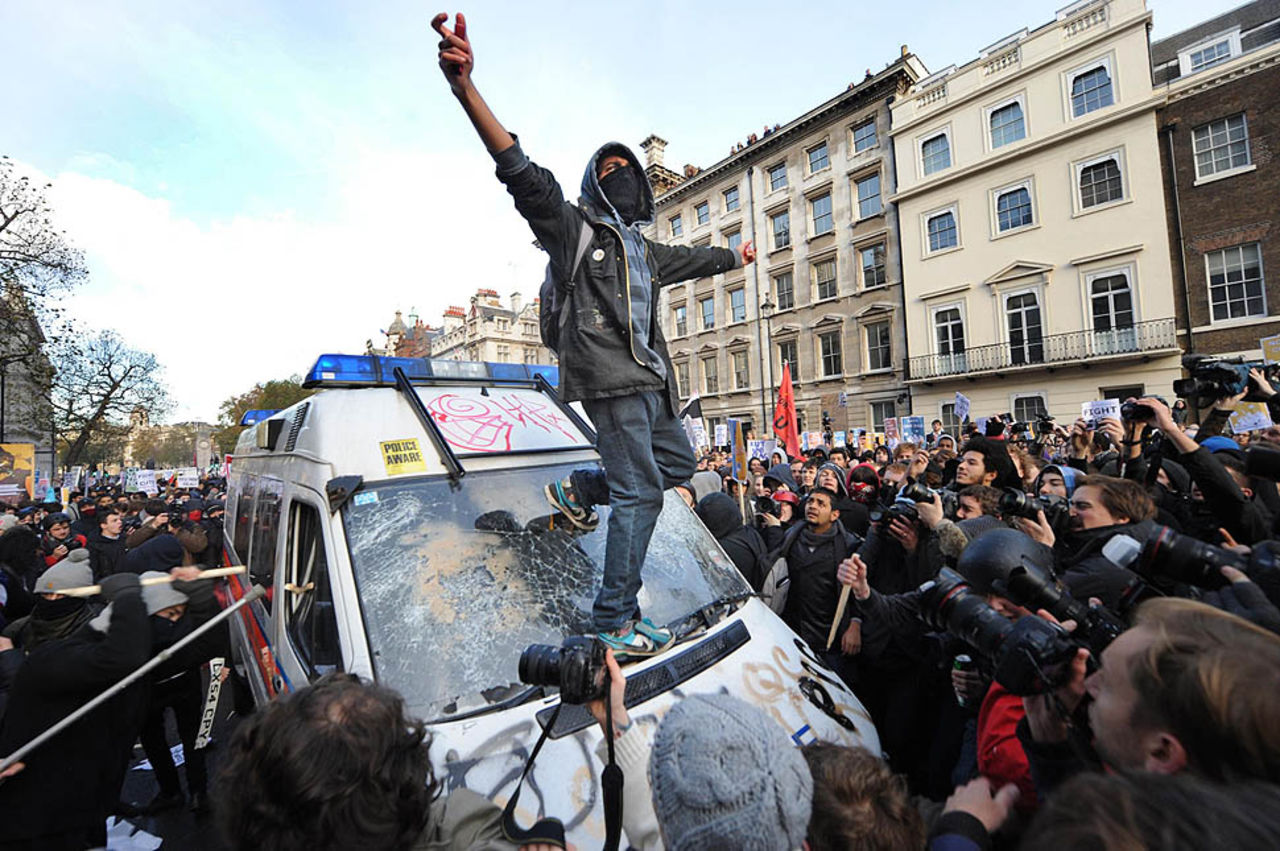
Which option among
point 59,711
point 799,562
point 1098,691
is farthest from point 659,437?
point 59,711

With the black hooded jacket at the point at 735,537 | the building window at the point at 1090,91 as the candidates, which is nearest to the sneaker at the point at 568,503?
the black hooded jacket at the point at 735,537

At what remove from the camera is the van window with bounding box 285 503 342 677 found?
2270 millimetres

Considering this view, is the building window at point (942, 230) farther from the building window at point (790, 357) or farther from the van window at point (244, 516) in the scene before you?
the van window at point (244, 516)

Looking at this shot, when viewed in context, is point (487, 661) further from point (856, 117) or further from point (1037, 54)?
point (856, 117)

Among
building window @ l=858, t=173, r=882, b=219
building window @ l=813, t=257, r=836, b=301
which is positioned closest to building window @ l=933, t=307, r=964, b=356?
building window @ l=813, t=257, r=836, b=301

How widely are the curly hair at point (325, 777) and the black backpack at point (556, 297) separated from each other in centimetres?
137

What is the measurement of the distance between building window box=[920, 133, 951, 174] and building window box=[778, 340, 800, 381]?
9.11 m

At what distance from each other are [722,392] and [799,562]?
2825 centimetres

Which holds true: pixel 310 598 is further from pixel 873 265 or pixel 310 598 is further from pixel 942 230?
pixel 873 265

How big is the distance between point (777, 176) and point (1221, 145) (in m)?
16.6

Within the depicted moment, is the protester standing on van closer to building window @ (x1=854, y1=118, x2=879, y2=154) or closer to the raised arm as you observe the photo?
the raised arm

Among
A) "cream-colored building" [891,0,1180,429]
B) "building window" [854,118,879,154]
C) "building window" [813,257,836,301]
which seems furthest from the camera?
"building window" [813,257,836,301]

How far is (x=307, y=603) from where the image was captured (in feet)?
8.48

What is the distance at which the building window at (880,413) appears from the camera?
25703 mm
